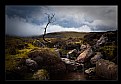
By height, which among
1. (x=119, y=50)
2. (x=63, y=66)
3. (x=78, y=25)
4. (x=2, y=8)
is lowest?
(x=63, y=66)

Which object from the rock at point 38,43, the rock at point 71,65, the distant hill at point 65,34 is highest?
the distant hill at point 65,34

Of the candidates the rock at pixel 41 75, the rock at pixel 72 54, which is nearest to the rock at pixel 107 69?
the rock at pixel 72 54

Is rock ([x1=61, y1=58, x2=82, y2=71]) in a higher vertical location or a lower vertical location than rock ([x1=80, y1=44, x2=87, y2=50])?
lower

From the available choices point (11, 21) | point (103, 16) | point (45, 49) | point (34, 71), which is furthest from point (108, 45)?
point (11, 21)

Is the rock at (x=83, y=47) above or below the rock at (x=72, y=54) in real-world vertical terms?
above

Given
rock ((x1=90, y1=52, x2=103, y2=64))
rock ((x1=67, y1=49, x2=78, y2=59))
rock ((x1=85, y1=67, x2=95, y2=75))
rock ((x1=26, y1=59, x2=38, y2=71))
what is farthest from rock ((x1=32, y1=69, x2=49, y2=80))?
rock ((x1=90, y1=52, x2=103, y2=64))

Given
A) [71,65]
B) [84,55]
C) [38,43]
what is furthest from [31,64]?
[84,55]

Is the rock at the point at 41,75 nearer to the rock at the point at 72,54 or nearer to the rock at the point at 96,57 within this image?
the rock at the point at 72,54

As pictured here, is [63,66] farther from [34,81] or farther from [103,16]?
[103,16]

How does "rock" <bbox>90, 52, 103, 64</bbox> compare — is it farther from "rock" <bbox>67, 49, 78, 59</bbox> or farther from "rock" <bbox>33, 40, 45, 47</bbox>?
"rock" <bbox>33, 40, 45, 47</bbox>
